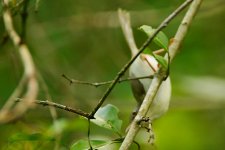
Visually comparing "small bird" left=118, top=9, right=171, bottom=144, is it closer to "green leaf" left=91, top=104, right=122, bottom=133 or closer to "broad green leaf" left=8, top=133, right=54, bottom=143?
"green leaf" left=91, top=104, right=122, bottom=133

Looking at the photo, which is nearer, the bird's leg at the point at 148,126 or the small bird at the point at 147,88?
the bird's leg at the point at 148,126

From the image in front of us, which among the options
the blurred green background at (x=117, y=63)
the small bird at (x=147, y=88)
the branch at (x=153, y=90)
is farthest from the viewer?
the blurred green background at (x=117, y=63)

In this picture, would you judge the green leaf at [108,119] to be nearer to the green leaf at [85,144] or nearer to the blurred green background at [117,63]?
the green leaf at [85,144]

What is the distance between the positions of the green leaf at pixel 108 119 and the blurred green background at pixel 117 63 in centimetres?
126

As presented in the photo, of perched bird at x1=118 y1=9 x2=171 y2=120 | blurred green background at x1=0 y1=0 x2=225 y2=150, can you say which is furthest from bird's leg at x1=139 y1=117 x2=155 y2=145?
blurred green background at x1=0 y1=0 x2=225 y2=150

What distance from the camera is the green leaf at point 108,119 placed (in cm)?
153

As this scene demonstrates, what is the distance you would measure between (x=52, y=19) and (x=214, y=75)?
89cm

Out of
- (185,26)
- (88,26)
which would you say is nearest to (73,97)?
(88,26)

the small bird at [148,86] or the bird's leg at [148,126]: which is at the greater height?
the small bird at [148,86]

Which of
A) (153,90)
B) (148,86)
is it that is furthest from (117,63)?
(153,90)

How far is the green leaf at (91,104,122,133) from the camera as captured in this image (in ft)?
5.01

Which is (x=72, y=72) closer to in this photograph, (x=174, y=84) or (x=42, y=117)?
(x=42, y=117)

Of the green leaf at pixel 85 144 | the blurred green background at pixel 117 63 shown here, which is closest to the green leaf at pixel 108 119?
the green leaf at pixel 85 144

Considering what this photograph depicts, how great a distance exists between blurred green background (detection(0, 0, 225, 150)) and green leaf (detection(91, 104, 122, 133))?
1257 millimetres
